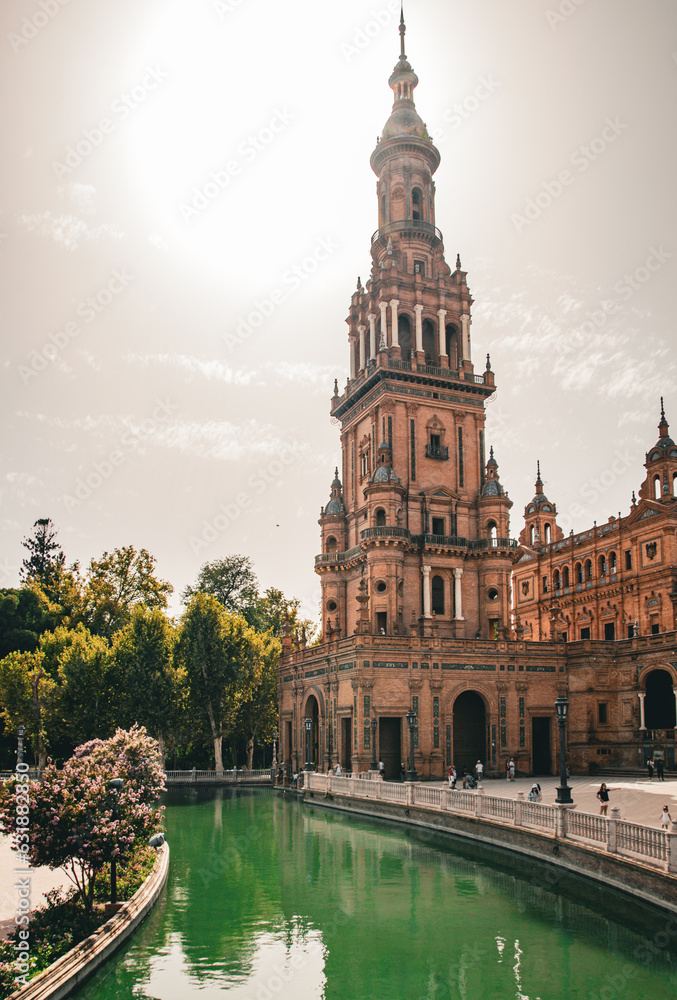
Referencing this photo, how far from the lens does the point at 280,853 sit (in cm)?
2775

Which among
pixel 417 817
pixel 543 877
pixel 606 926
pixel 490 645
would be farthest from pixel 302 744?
pixel 606 926

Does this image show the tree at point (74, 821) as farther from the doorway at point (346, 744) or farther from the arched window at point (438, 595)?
the arched window at point (438, 595)

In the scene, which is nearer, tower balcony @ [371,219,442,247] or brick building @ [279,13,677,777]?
brick building @ [279,13,677,777]

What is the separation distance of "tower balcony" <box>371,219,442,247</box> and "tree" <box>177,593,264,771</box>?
27794 millimetres

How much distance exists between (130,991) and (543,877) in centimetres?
1223

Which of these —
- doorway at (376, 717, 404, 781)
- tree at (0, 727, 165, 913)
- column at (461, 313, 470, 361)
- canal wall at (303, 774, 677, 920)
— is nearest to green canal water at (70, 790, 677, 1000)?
canal wall at (303, 774, 677, 920)

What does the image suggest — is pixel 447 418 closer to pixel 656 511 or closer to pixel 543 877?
pixel 656 511

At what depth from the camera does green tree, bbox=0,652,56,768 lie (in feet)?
166

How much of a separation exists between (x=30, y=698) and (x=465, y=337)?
118 ft

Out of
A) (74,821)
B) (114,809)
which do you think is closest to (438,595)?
(114,809)

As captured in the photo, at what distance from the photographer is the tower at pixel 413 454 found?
2007 inches

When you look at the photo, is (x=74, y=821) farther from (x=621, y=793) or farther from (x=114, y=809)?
(x=621, y=793)

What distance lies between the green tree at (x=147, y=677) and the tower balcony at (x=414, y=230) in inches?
1188

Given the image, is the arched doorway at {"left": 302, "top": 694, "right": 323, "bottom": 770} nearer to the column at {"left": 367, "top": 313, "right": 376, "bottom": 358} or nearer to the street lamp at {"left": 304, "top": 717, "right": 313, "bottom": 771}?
the street lamp at {"left": 304, "top": 717, "right": 313, "bottom": 771}
